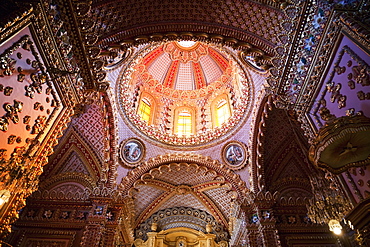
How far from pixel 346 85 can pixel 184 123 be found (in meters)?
9.16

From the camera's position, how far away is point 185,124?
13711 millimetres

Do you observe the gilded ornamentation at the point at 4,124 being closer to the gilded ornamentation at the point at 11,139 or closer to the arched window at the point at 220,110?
the gilded ornamentation at the point at 11,139

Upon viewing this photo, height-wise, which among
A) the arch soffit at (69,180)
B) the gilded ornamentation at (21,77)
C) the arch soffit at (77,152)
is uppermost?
the arch soffit at (77,152)

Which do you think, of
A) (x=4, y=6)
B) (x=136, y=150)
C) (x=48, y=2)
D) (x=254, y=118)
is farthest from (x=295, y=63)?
(x=136, y=150)

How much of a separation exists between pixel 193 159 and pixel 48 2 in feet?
26.2

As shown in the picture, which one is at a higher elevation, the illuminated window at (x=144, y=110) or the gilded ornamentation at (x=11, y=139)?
the illuminated window at (x=144, y=110)

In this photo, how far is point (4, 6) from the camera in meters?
4.52

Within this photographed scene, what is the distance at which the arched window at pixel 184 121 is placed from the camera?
1329 cm

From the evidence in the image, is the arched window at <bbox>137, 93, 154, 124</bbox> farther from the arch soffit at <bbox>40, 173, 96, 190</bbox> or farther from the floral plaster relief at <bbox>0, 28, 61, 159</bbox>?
the floral plaster relief at <bbox>0, 28, 61, 159</bbox>

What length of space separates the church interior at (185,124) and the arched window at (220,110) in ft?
0.35

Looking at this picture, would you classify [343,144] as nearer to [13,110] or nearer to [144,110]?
[13,110]

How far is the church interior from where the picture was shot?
4949mm

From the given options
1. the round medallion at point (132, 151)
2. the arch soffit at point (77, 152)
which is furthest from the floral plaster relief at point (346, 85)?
the arch soffit at point (77, 152)

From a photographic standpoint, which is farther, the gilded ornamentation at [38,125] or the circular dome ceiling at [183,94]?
the circular dome ceiling at [183,94]
